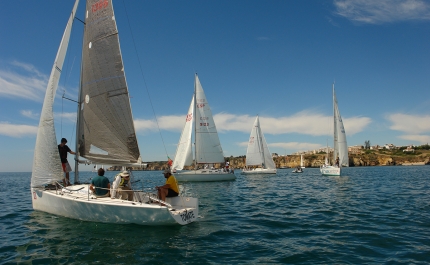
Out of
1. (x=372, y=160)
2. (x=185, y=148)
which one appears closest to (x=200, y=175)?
(x=185, y=148)

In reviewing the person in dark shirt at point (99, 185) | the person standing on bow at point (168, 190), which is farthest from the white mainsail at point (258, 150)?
the person in dark shirt at point (99, 185)

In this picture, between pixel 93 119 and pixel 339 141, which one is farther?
pixel 339 141

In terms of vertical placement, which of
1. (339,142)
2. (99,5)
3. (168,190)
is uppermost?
(99,5)

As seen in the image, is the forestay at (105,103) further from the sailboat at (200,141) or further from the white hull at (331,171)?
the white hull at (331,171)

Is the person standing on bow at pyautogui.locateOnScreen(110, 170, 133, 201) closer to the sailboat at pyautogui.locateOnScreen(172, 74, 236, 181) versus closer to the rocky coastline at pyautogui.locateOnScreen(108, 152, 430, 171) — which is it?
the sailboat at pyautogui.locateOnScreen(172, 74, 236, 181)

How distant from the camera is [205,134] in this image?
3675 centimetres

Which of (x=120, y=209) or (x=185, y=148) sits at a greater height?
(x=185, y=148)

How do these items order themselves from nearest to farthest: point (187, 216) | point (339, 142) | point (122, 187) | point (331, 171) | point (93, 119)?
point (187, 216), point (122, 187), point (93, 119), point (331, 171), point (339, 142)

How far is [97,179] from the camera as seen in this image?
1077 centimetres

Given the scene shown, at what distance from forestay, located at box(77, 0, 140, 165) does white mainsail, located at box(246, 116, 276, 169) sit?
3734cm

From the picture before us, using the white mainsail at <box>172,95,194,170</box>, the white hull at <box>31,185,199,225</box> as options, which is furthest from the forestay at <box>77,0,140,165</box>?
the white mainsail at <box>172,95,194,170</box>

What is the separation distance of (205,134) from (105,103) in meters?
25.1

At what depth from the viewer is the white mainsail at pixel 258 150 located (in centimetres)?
4806

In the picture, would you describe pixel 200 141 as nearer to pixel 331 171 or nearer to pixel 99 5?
pixel 331 171
